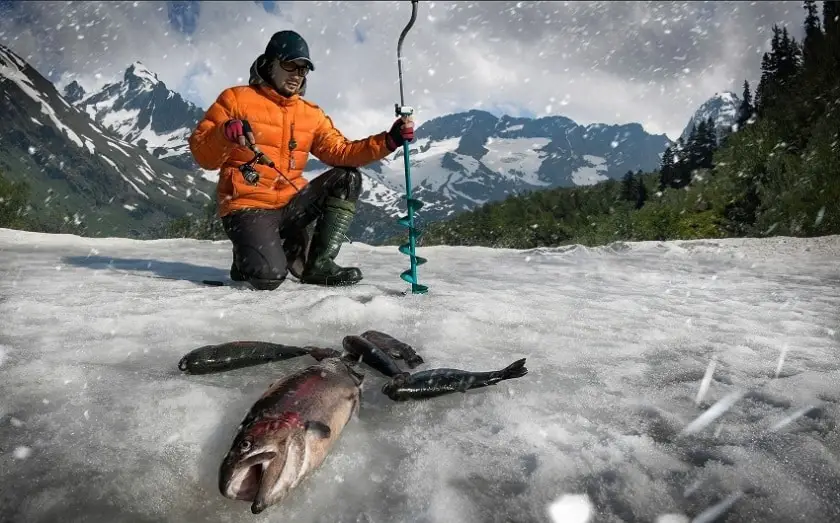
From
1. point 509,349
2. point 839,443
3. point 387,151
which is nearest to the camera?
point 839,443

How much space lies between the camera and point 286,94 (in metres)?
4.73

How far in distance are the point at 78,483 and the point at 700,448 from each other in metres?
1.95

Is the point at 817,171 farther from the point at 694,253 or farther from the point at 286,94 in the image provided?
the point at 286,94

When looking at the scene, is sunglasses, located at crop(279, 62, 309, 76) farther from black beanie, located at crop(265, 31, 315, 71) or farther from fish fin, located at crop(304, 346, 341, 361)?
fish fin, located at crop(304, 346, 341, 361)

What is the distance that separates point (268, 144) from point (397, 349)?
9.55ft

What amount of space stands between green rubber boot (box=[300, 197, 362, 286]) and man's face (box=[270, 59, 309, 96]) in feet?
3.54

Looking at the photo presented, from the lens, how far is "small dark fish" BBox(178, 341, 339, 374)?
2.22 m

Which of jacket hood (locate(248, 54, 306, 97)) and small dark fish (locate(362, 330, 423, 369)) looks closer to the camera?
small dark fish (locate(362, 330, 423, 369))

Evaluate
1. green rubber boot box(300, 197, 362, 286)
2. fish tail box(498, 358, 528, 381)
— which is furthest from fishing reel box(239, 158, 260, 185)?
fish tail box(498, 358, 528, 381)

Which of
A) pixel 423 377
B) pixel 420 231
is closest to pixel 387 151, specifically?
pixel 420 231

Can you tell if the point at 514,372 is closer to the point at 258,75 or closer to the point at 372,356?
the point at 372,356

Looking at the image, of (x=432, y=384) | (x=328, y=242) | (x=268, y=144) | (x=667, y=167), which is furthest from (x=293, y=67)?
(x=667, y=167)

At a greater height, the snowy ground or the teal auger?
the teal auger

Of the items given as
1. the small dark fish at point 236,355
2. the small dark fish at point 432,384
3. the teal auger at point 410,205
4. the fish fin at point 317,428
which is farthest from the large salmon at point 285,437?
the teal auger at point 410,205
